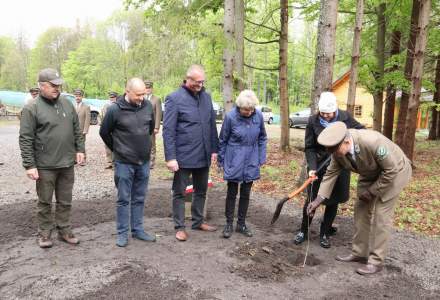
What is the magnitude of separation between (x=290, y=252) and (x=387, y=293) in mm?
1168

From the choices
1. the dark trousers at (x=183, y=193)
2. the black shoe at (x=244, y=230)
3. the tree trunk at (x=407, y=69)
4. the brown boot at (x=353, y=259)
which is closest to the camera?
the brown boot at (x=353, y=259)

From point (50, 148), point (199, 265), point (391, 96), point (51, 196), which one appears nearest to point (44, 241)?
point (51, 196)

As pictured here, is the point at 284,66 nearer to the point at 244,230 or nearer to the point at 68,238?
the point at 244,230

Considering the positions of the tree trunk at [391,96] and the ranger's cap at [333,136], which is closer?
the ranger's cap at [333,136]

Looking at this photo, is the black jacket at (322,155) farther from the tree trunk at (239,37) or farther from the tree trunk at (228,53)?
the tree trunk at (239,37)

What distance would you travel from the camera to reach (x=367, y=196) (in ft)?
13.7

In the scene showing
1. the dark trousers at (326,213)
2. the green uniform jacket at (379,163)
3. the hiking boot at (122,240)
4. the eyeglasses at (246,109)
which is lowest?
the hiking boot at (122,240)

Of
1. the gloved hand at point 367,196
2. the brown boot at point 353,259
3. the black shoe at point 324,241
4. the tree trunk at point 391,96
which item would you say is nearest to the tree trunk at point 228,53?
the black shoe at point 324,241

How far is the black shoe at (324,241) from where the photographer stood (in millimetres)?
4805

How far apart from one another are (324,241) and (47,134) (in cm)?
354

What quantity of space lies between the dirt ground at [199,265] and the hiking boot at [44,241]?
0.07 meters

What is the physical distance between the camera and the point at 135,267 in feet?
13.0

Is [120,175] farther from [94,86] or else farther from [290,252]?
[94,86]

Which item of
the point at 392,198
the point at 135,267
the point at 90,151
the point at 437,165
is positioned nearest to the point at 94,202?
the point at 135,267
